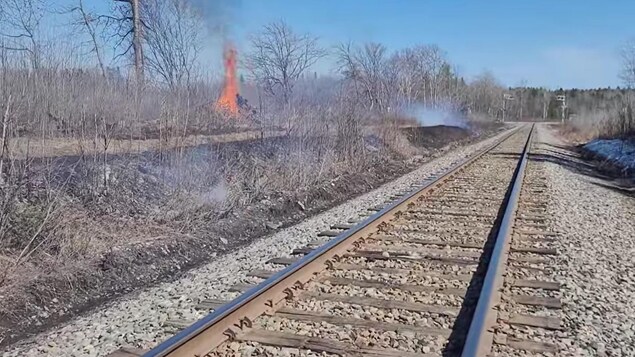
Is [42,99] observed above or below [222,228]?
above

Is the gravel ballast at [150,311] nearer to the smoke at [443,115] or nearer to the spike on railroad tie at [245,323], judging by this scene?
the spike on railroad tie at [245,323]

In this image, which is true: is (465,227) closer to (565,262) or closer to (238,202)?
(565,262)

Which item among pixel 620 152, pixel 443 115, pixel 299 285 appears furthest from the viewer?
pixel 443 115

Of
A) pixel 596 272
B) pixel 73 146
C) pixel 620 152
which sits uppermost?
pixel 73 146

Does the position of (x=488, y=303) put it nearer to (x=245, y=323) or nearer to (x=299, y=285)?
(x=299, y=285)

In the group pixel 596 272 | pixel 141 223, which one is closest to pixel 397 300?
pixel 596 272

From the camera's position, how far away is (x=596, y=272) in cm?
593

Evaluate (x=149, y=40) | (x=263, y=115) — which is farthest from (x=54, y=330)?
(x=149, y=40)

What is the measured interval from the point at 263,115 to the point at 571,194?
7.59 m

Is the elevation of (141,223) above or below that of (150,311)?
above

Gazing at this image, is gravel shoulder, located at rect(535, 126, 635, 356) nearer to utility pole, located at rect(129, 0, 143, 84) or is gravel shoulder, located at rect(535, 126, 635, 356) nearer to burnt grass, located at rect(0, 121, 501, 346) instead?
burnt grass, located at rect(0, 121, 501, 346)

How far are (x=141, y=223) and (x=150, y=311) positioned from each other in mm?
3070

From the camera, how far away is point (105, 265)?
6.13m

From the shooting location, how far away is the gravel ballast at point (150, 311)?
4.16m
